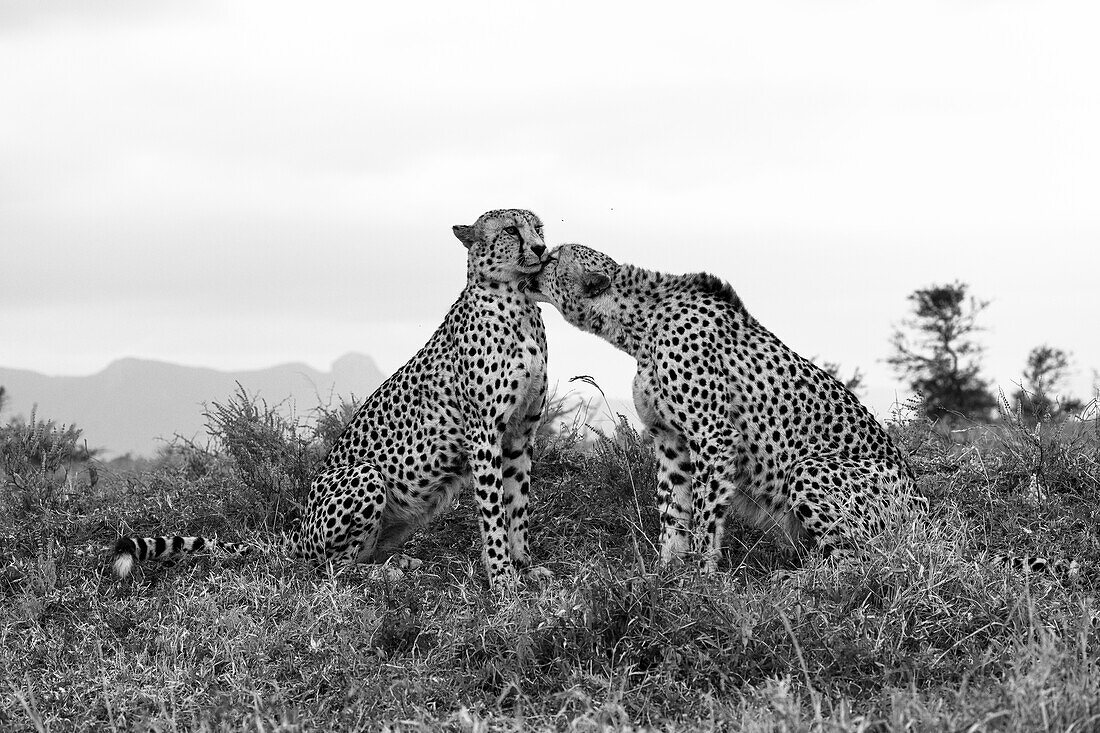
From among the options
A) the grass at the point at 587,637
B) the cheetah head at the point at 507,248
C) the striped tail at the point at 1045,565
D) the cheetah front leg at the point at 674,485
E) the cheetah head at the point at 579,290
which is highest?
the cheetah head at the point at 507,248

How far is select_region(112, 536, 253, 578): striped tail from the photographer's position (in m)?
5.66

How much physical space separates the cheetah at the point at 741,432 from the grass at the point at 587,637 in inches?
8.4

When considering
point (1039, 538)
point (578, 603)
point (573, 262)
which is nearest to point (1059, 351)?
point (1039, 538)

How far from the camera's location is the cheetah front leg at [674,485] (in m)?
5.45

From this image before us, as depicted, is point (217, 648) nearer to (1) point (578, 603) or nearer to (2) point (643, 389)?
(1) point (578, 603)

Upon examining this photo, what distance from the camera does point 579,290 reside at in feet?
18.7

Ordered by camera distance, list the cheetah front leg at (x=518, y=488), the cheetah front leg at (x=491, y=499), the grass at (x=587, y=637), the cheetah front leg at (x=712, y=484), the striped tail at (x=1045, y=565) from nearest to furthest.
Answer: the grass at (x=587, y=637), the striped tail at (x=1045, y=565), the cheetah front leg at (x=712, y=484), the cheetah front leg at (x=491, y=499), the cheetah front leg at (x=518, y=488)

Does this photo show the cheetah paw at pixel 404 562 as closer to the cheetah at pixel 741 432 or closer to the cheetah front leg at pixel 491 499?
the cheetah front leg at pixel 491 499

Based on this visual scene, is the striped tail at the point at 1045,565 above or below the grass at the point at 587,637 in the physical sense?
above

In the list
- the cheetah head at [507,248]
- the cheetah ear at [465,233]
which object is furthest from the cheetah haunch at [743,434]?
the cheetah ear at [465,233]

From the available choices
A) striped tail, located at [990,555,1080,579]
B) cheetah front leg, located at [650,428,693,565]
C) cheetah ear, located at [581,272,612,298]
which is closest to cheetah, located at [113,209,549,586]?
cheetah ear, located at [581,272,612,298]

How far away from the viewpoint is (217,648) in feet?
15.8

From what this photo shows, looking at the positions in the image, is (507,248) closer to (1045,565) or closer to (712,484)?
(712,484)

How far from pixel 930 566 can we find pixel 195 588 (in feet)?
10.7
